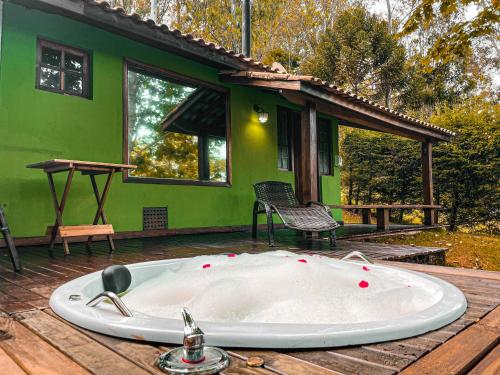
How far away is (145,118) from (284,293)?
17.5ft

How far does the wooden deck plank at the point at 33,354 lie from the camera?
94 centimetres

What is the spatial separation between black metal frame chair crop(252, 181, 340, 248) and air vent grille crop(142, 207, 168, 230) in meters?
1.31

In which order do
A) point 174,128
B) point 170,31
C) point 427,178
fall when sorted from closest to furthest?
point 170,31 < point 174,128 < point 427,178

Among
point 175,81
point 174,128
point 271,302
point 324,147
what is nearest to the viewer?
point 271,302

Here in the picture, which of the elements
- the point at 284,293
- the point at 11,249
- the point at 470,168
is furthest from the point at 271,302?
the point at 470,168

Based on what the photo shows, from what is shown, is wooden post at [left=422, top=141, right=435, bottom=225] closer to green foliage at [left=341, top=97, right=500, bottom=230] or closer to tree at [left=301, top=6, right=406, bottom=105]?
green foliage at [left=341, top=97, right=500, bottom=230]

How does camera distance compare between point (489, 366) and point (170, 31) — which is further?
point (170, 31)

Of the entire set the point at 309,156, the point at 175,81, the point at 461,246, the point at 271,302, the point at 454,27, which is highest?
the point at 454,27

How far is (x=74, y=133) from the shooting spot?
455cm

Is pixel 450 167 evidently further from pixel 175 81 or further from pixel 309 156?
pixel 175 81

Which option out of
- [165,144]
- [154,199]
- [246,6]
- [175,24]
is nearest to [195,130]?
[165,144]

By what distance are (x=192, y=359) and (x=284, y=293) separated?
0.87m

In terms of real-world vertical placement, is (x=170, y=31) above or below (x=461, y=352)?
above

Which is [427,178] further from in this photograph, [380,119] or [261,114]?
[261,114]
